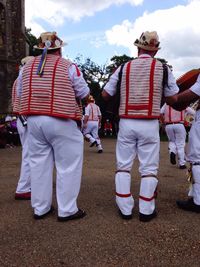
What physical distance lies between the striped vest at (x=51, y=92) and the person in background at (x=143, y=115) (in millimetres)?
605

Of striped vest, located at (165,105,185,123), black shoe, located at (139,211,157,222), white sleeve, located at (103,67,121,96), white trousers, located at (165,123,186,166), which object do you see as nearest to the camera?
black shoe, located at (139,211,157,222)

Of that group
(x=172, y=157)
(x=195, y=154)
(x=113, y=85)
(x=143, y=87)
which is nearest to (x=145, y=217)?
(x=195, y=154)

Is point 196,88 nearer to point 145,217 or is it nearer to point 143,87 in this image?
point 143,87

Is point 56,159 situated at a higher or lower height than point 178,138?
higher

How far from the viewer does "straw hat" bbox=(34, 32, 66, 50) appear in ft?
16.1

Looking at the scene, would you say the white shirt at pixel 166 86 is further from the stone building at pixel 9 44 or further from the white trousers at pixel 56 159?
the stone building at pixel 9 44

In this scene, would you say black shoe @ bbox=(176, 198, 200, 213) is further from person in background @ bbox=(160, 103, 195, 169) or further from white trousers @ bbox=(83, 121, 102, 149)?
white trousers @ bbox=(83, 121, 102, 149)

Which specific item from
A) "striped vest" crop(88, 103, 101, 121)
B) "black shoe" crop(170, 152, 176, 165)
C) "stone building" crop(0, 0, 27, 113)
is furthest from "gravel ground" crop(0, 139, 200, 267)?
"stone building" crop(0, 0, 27, 113)

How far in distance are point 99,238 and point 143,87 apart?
1.79 meters

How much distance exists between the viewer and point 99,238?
13.9ft

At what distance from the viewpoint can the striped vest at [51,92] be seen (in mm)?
4719

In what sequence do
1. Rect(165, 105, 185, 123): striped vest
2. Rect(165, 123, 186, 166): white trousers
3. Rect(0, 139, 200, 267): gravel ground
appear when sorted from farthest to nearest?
Rect(165, 123, 186, 166): white trousers, Rect(165, 105, 185, 123): striped vest, Rect(0, 139, 200, 267): gravel ground

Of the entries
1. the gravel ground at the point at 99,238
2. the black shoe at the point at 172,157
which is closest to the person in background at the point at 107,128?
the black shoe at the point at 172,157

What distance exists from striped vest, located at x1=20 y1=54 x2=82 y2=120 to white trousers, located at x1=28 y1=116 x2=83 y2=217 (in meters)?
0.11
